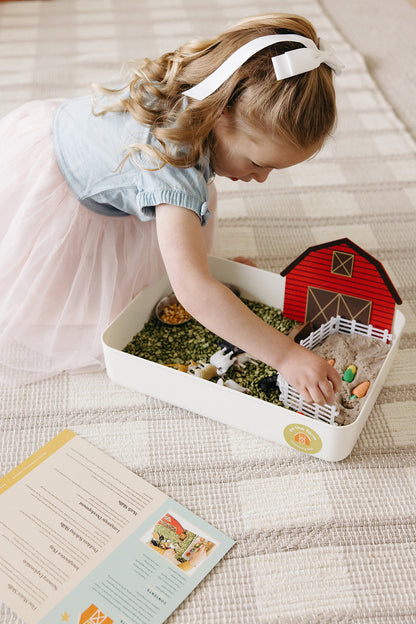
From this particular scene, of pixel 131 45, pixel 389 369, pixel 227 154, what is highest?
pixel 227 154

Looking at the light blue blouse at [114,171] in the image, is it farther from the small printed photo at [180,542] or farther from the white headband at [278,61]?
the small printed photo at [180,542]

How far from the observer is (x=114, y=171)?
982 mm

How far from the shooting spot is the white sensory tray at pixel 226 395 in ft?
2.90

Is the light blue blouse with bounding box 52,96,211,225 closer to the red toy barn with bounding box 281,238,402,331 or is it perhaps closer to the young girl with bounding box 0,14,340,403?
the young girl with bounding box 0,14,340,403

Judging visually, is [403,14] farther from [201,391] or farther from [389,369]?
[201,391]

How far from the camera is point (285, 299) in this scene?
114 cm

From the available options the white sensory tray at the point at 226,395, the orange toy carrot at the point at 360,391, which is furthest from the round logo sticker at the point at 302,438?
the orange toy carrot at the point at 360,391

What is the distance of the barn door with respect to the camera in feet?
3.47

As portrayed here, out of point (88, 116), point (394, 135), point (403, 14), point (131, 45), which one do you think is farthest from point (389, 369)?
point (403, 14)

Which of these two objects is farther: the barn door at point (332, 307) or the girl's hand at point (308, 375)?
the barn door at point (332, 307)

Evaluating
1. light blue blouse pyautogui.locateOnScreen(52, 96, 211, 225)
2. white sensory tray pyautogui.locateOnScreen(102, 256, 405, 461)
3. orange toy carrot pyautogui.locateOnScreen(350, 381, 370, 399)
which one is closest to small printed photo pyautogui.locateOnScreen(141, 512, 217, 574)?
white sensory tray pyautogui.locateOnScreen(102, 256, 405, 461)

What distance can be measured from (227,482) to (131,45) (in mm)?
1739

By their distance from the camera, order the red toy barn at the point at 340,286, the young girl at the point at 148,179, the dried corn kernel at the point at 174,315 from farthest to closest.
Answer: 1. the dried corn kernel at the point at 174,315
2. the red toy barn at the point at 340,286
3. the young girl at the point at 148,179

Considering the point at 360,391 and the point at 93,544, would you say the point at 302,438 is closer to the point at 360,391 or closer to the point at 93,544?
the point at 360,391
